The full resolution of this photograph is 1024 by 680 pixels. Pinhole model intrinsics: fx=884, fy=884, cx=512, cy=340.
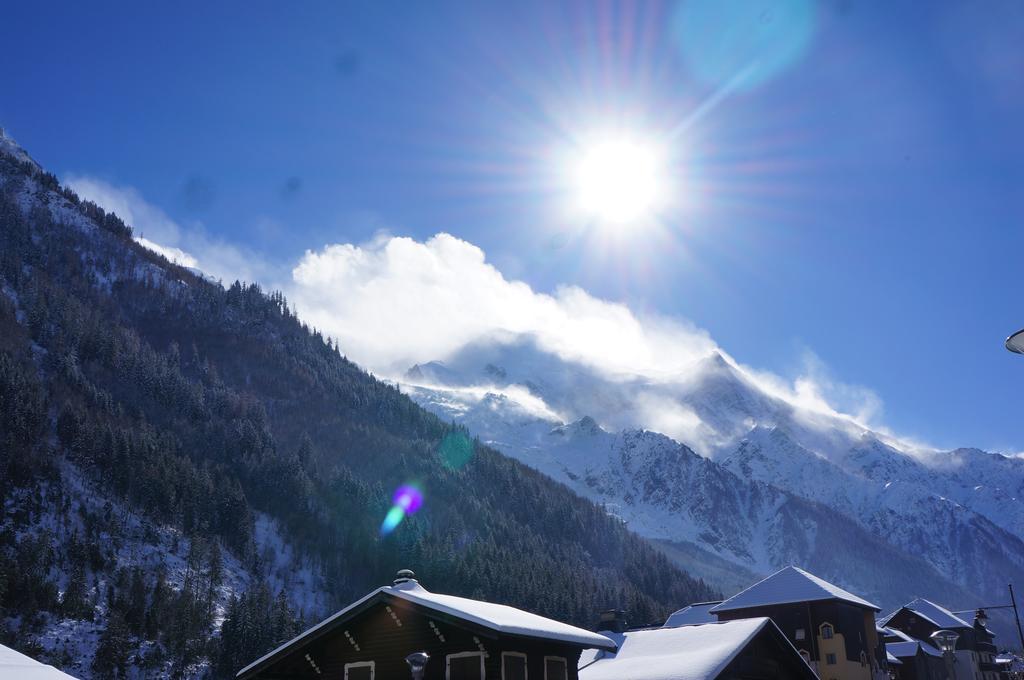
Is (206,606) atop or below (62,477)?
below

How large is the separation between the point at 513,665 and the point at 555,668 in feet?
9.36

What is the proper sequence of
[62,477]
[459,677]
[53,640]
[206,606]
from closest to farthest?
1. [459,677]
2. [53,640]
3. [206,606]
4. [62,477]

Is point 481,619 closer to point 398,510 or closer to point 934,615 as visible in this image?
point 934,615

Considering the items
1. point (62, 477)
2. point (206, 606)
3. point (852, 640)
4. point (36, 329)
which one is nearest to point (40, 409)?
point (62, 477)

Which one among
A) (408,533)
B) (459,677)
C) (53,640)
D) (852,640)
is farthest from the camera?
(408,533)

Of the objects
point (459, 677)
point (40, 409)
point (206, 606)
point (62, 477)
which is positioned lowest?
point (459, 677)

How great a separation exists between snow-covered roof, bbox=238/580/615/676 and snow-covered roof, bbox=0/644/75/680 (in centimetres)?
963

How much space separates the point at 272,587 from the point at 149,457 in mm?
31526

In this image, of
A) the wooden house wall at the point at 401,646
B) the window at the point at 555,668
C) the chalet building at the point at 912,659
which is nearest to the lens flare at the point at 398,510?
the chalet building at the point at 912,659

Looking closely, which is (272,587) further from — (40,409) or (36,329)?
(36,329)

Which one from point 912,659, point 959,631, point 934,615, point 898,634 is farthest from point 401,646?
point 934,615

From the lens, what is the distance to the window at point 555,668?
3272 centimetres

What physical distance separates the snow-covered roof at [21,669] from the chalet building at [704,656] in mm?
21402

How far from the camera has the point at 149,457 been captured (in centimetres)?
15250
